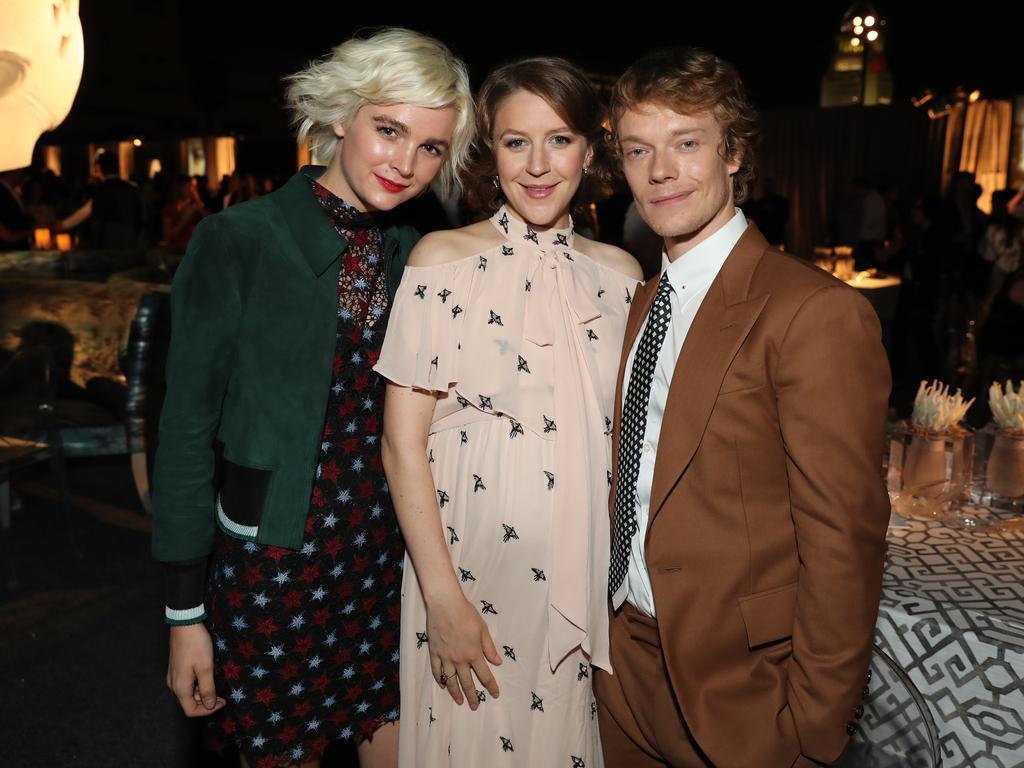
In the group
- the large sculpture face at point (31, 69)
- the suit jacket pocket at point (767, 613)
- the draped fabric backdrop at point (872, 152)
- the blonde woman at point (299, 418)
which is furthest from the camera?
the draped fabric backdrop at point (872, 152)

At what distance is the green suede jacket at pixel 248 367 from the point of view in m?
1.57

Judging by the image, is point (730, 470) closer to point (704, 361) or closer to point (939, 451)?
point (704, 361)

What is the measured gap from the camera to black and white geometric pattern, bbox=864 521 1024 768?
154cm

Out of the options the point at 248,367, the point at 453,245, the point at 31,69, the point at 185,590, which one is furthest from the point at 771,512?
the point at 31,69

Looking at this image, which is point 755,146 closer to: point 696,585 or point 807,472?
point 807,472

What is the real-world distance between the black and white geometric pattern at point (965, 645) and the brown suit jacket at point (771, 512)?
197 millimetres

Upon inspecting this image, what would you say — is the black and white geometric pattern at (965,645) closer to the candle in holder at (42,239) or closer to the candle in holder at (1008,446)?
the candle in holder at (1008,446)

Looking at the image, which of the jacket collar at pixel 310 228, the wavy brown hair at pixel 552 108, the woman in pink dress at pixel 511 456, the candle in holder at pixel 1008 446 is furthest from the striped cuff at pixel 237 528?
the candle in holder at pixel 1008 446

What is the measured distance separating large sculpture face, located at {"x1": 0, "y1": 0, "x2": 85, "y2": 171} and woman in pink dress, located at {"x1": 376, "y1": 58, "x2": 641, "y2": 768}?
3.38ft

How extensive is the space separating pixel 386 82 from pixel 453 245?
327 millimetres

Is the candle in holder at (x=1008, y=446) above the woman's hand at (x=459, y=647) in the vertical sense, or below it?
above

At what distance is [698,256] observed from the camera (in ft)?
4.88

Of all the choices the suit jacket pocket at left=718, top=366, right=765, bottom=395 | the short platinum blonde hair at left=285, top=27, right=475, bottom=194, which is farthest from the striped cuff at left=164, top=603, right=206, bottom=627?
the suit jacket pocket at left=718, top=366, right=765, bottom=395

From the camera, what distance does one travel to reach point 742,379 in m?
1.33
